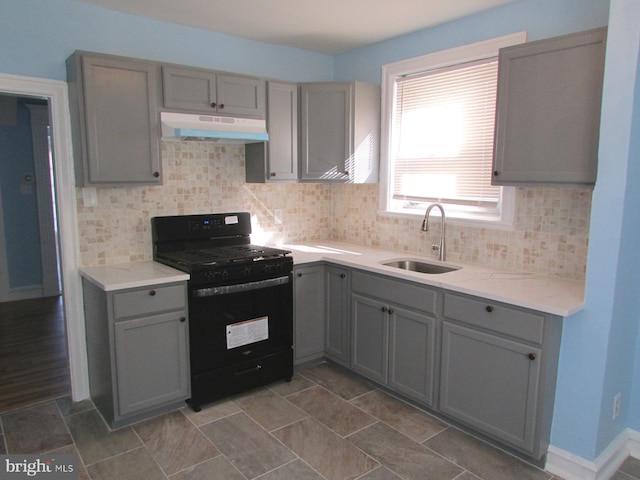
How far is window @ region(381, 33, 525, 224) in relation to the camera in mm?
3029

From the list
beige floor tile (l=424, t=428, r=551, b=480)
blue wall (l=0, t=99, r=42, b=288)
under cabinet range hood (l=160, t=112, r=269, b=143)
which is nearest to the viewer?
beige floor tile (l=424, t=428, r=551, b=480)

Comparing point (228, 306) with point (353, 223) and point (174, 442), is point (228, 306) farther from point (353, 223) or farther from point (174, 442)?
point (353, 223)

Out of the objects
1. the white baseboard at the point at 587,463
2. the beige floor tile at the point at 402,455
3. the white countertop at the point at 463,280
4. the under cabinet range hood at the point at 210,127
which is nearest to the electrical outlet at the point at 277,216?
the white countertop at the point at 463,280

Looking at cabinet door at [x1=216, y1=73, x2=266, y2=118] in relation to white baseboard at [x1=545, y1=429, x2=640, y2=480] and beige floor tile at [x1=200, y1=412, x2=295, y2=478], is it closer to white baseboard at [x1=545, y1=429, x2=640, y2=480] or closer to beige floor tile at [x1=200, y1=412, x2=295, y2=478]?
beige floor tile at [x1=200, y1=412, x2=295, y2=478]

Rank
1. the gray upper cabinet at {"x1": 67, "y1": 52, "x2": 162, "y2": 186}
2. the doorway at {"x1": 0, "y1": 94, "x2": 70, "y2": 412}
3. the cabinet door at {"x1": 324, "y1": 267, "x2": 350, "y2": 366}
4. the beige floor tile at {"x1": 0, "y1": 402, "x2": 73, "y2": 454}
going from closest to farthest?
the beige floor tile at {"x1": 0, "y1": 402, "x2": 73, "y2": 454} < the gray upper cabinet at {"x1": 67, "y1": 52, "x2": 162, "y2": 186} < the cabinet door at {"x1": 324, "y1": 267, "x2": 350, "y2": 366} < the doorway at {"x1": 0, "y1": 94, "x2": 70, "y2": 412}

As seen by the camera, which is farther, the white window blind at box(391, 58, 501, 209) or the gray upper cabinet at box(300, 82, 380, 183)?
the gray upper cabinet at box(300, 82, 380, 183)

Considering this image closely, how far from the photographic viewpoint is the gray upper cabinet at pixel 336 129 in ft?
11.5

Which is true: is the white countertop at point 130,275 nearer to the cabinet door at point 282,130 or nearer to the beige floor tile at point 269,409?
the beige floor tile at point 269,409

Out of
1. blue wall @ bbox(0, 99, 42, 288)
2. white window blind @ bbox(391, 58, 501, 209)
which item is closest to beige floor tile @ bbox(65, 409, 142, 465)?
white window blind @ bbox(391, 58, 501, 209)

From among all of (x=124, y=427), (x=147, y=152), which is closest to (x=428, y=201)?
(x=147, y=152)

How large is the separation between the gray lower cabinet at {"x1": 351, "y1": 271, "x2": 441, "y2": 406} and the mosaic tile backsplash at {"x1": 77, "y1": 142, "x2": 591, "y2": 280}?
0.60 metres

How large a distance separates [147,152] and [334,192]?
5.93 feet

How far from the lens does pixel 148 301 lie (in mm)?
2658

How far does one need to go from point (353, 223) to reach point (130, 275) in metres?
1.95
